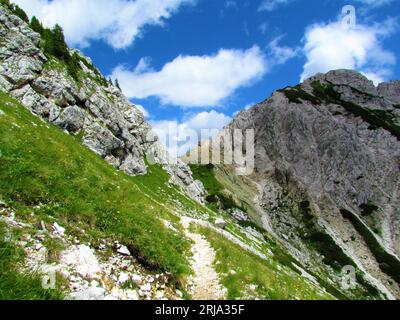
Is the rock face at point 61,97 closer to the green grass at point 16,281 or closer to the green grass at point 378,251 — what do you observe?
the green grass at point 16,281

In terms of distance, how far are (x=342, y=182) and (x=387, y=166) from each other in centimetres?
3059

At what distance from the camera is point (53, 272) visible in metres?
10.1

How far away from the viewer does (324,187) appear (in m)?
162

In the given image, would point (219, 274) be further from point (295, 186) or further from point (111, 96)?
point (295, 186)

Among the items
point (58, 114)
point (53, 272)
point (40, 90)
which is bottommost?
point (53, 272)

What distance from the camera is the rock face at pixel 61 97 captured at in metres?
52.6

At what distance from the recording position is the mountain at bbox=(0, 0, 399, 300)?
1268 centimetres

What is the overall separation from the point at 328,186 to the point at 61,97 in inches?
5420

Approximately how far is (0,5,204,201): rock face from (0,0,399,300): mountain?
0.84 ft

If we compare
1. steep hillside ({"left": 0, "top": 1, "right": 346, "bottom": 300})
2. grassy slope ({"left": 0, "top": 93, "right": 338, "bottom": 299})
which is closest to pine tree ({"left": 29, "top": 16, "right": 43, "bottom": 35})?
steep hillside ({"left": 0, "top": 1, "right": 346, "bottom": 300})

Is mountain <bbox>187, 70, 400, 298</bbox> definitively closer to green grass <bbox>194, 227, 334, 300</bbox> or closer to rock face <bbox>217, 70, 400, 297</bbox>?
rock face <bbox>217, 70, 400, 297</bbox>

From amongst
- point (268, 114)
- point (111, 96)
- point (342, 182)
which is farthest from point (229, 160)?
point (111, 96)

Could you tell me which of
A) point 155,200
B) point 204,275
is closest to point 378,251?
point 155,200

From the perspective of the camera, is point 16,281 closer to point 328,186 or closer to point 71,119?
point 71,119
